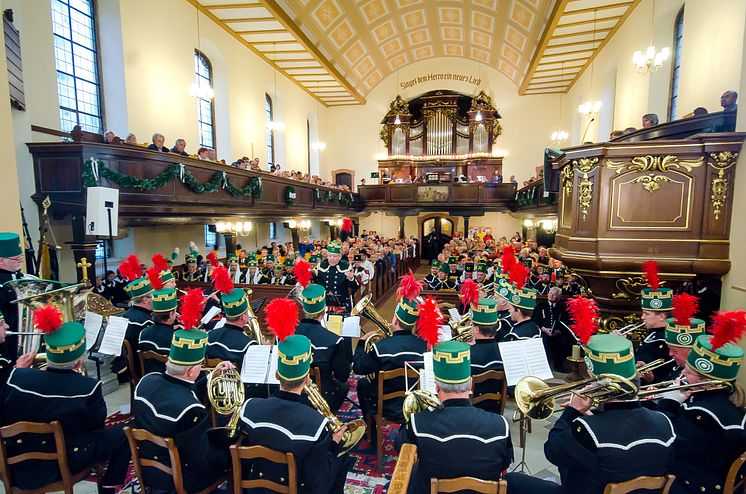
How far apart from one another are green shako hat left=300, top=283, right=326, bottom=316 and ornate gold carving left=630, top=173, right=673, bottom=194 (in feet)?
13.7

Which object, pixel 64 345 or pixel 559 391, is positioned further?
pixel 64 345

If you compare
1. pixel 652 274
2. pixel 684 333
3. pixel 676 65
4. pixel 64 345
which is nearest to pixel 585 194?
pixel 652 274

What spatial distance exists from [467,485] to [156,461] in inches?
84.6

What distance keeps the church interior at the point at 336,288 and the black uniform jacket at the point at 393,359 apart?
30 millimetres

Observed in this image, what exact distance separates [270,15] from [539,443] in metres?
14.7

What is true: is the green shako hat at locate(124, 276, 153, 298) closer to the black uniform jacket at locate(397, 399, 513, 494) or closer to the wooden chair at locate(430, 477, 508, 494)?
the black uniform jacket at locate(397, 399, 513, 494)

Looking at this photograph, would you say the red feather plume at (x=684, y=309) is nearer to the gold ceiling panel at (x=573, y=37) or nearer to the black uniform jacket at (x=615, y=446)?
the black uniform jacket at (x=615, y=446)

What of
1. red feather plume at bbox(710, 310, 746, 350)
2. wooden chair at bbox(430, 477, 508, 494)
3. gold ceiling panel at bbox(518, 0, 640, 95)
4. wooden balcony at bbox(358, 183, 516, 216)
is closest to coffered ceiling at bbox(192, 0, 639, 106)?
gold ceiling panel at bbox(518, 0, 640, 95)

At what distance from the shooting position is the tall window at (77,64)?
8938 millimetres

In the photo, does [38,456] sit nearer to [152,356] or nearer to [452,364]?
[152,356]

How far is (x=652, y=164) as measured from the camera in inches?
192

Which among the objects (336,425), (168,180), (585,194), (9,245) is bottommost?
(336,425)

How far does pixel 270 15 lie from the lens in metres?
13.5

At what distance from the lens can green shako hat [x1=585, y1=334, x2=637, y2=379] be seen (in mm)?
2451
